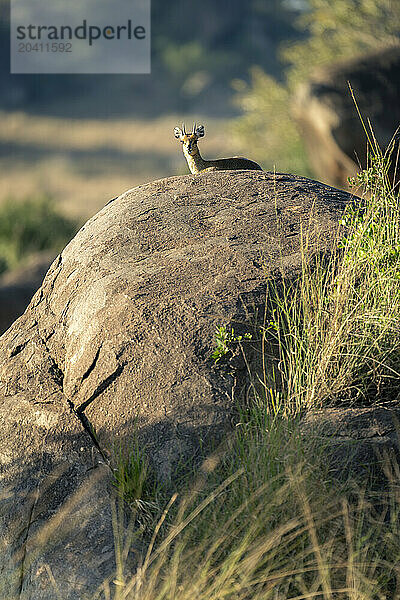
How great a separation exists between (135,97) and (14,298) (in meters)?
32.6

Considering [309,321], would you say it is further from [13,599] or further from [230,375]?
[13,599]

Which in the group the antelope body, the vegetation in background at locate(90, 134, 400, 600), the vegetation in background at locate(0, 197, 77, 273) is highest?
the antelope body

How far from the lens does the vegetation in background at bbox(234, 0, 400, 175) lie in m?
17.5

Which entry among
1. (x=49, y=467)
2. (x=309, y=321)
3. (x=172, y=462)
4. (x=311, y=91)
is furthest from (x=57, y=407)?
(x=311, y=91)

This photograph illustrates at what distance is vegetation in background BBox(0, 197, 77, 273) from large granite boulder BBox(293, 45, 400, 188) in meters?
4.71

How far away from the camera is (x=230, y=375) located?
11.6 ft

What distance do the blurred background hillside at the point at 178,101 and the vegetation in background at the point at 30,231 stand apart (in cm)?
21

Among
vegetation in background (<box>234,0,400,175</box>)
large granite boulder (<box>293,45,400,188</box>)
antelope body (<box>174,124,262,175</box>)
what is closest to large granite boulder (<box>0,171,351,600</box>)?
antelope body (<box>174,124,262,175</box>)

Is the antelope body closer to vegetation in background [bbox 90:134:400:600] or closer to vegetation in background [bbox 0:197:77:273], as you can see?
vegetation in background [bbox 90:134:400:600]

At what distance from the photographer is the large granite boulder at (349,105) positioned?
449 inches

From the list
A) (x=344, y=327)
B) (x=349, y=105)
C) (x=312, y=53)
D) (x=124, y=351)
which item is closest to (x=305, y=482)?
(x=344, y=327)

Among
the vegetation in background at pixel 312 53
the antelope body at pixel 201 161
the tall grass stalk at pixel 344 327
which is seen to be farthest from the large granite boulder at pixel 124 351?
the vegetation in background at pixel 312 53

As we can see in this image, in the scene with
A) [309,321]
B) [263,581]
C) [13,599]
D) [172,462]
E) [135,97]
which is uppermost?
[135,97]

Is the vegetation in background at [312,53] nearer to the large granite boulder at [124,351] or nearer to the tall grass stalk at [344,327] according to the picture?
the large granite boulder at [124,351]
